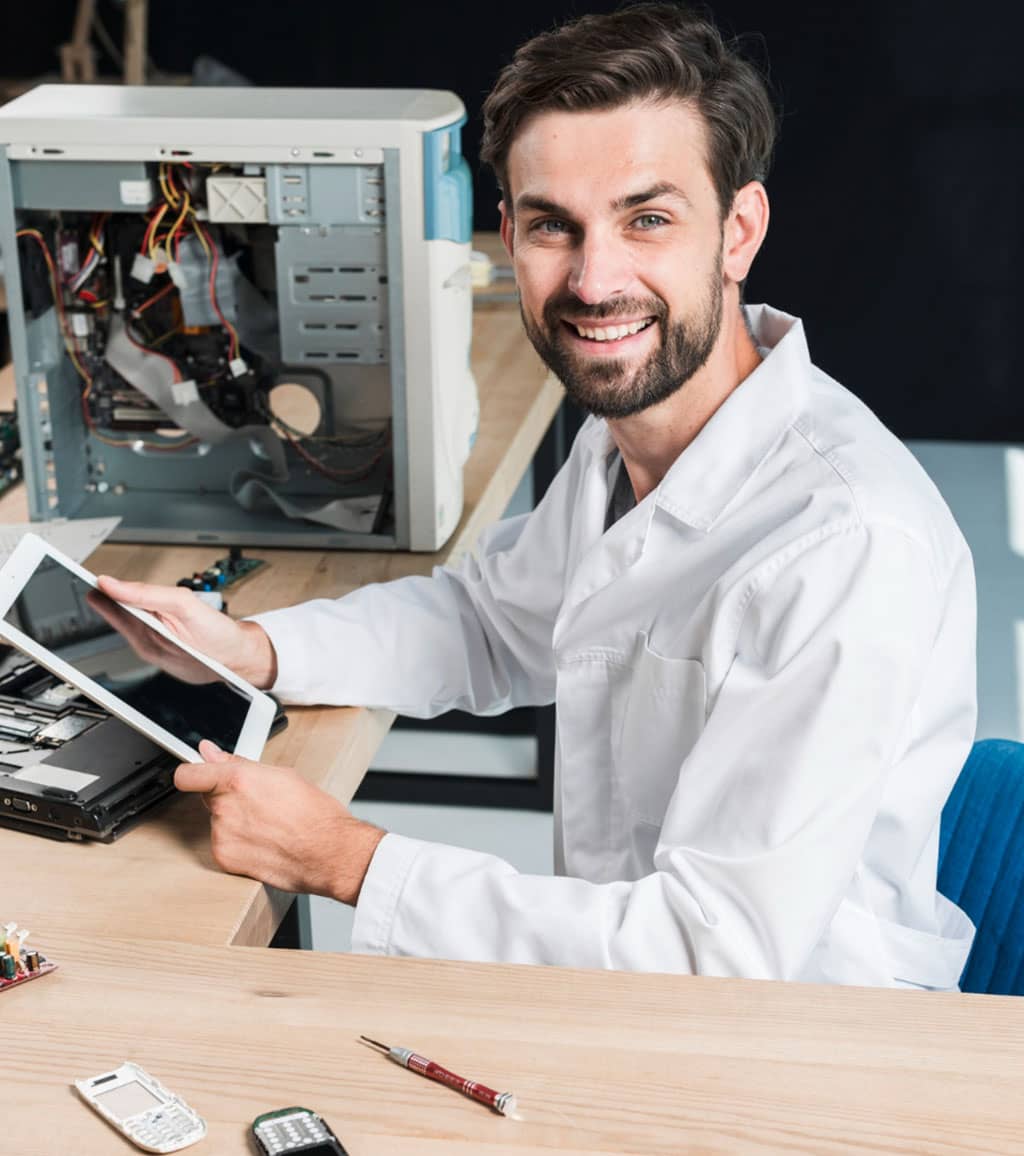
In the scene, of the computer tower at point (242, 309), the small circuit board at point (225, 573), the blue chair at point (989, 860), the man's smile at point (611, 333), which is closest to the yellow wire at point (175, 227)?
the computer tower at point (242, 309)

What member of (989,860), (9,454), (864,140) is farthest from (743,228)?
(864,140)

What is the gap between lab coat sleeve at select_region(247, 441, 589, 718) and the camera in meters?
1.47

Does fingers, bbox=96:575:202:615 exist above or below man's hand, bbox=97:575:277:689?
above

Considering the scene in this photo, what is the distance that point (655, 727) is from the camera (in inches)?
50.1

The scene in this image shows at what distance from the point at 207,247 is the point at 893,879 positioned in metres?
1.03

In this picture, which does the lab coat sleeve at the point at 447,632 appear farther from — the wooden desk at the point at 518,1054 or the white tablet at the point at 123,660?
the wooden desk at the point at 518,1054

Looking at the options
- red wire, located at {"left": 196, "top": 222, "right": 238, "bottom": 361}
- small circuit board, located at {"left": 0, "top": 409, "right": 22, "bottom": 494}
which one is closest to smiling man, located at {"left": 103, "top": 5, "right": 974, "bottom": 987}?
red wire, located at {"left": 196, "top": 222, "right": 238, "bottom": 361}

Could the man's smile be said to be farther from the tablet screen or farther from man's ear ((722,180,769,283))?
the tablet screen

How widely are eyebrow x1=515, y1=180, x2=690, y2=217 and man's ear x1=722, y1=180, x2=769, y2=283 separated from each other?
0.34 feet

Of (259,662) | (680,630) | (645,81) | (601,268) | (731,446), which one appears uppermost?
(645,81)

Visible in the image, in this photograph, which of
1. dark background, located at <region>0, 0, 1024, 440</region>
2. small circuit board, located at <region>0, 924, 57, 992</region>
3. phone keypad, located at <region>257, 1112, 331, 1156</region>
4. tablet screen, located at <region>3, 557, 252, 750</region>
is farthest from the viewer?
dark background, located at <region>0, 0, 1024, 440</region>

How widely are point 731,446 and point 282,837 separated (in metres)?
0.49

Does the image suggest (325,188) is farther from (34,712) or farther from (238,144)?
(34,712)

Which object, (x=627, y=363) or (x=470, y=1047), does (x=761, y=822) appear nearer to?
(x=470, y=1047)
